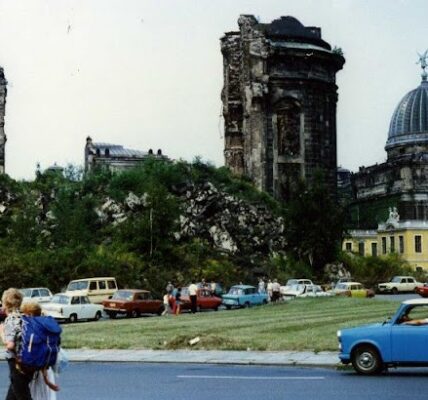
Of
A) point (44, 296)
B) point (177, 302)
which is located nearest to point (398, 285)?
point (177, 302)

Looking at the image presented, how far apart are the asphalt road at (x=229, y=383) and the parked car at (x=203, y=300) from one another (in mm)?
25165

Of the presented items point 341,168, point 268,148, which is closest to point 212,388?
point 268,148

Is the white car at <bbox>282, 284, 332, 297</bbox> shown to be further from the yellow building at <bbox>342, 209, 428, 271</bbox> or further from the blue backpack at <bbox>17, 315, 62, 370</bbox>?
the yellow building at <bbox>342, 209, 428, 271</bbox>

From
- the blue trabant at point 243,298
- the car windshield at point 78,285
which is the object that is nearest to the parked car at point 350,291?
the blue trabant at point 243,298

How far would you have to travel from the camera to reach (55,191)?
67062 millimetres

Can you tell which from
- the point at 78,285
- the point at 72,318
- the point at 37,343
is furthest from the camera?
the point at 78,285

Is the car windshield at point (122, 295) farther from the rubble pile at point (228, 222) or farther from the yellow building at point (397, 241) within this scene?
the yellow building at point (397, 241)

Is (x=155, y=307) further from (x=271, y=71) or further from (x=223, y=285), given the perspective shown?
(x=271, y=71)

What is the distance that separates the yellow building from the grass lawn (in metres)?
71.2

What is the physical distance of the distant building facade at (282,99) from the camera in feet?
258

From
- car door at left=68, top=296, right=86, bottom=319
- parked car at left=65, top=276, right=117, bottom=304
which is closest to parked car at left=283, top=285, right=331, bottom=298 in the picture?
parked car at left=65, top=276, right=117, bottom=304

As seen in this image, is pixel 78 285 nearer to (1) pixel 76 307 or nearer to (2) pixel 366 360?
(1) pixel 76 307

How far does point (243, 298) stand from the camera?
160 feet

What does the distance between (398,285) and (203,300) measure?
28563mm
